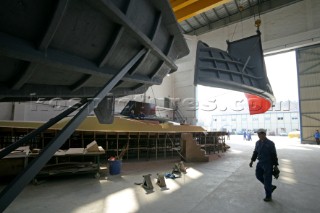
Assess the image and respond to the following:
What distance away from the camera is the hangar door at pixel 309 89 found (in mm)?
17531

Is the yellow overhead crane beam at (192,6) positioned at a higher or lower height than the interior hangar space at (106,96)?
higher

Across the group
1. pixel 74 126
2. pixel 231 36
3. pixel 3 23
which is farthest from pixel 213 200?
pixel 231 36

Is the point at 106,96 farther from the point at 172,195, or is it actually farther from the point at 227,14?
the point at 227,14

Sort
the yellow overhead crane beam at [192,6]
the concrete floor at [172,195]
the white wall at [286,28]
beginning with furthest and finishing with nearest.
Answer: the white wall at [286,28] → the yellow overhead crane beam at [192,6] → the concrete floor at [172,195]

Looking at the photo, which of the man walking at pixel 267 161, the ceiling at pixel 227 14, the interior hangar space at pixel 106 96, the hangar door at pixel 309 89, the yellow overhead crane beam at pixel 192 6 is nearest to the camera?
the interior hangar space at pixel 106 96

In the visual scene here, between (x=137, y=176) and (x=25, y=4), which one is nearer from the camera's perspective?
(x=25, y=4)

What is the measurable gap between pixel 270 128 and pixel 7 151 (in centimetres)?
4430

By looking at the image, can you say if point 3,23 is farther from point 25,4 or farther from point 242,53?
point 242,53

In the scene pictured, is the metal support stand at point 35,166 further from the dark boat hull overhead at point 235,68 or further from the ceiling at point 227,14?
the ceiling at point 227,14

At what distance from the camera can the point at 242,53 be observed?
24.8ft

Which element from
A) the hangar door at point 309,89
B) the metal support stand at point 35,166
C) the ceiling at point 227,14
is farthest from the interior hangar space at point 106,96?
the hangar door at point 309,89

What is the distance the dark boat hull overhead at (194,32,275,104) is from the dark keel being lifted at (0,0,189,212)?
2722 mm

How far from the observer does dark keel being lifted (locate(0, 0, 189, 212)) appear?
1448 millimetres

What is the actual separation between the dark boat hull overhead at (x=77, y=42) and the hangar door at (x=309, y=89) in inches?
785
